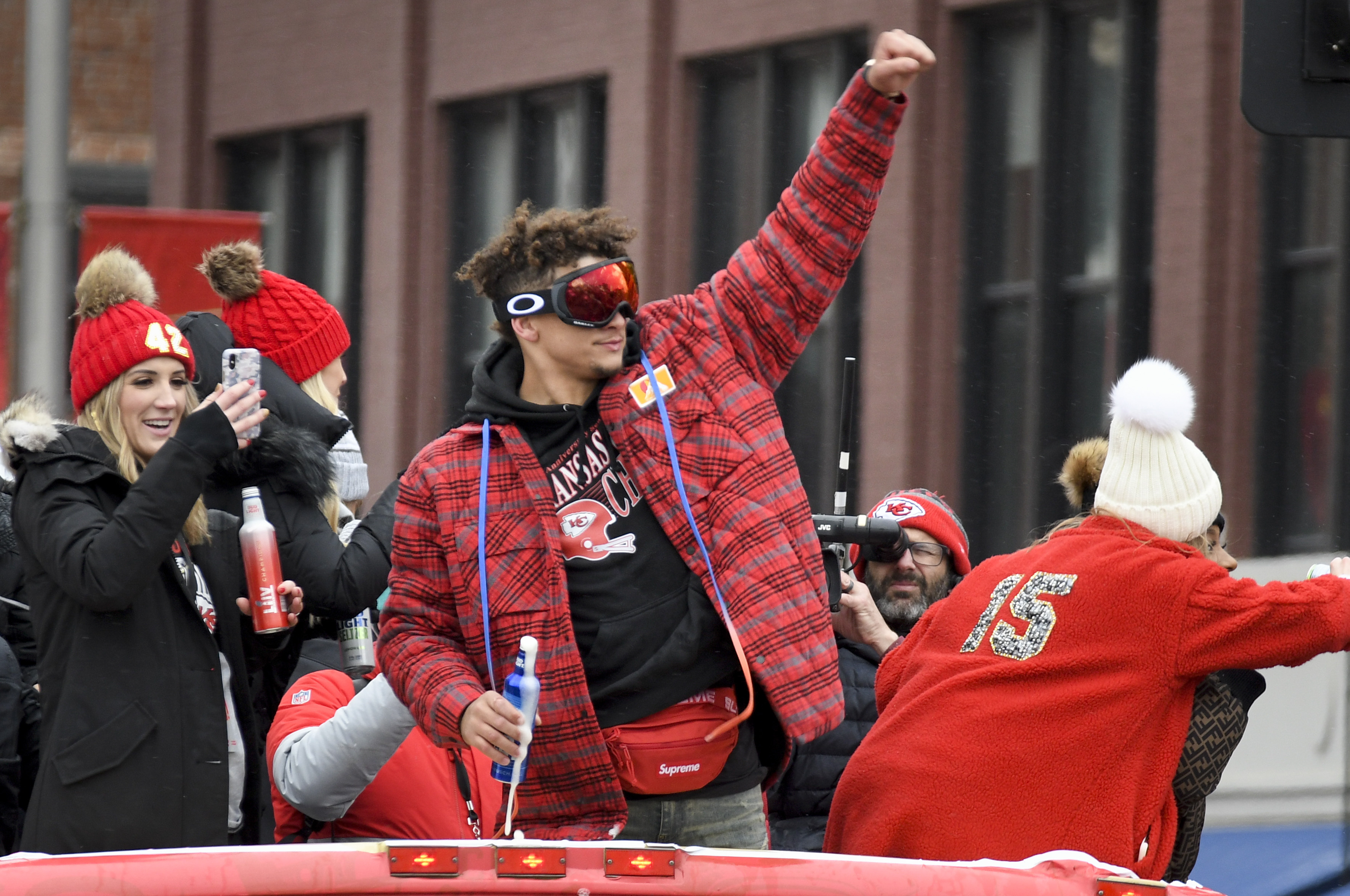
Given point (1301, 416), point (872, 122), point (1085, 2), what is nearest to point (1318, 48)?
point (872, 122)

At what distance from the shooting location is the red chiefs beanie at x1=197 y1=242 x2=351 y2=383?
5.41 metres

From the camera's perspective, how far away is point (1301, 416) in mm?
9492

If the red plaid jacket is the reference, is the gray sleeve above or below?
below

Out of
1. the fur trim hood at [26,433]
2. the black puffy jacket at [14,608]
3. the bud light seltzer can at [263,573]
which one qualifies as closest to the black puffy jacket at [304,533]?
the bud light seltzer can at [263,573]

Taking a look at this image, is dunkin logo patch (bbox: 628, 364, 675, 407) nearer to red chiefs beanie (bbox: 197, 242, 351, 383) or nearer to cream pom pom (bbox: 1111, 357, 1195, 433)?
cream pom pom (bbox: 1111, 357, 1195, 433)

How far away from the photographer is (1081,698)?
383 cm

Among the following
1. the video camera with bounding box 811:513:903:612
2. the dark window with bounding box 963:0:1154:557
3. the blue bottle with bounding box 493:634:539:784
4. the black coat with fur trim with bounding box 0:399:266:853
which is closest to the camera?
the blue bottle with bounding box 493:634:539:784

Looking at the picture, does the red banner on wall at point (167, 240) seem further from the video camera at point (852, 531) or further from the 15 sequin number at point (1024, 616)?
the 15 sequin number at point (1024, 616)

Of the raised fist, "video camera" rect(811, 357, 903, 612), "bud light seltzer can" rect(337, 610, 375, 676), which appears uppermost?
the raised fist

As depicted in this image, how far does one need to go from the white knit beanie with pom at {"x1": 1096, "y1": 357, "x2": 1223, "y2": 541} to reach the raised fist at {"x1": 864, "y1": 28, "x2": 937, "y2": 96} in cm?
90

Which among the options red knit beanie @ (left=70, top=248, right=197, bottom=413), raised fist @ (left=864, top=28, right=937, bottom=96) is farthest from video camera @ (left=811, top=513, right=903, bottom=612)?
red knit beanie @ (left=70, top=248, right=197, bottom=413)

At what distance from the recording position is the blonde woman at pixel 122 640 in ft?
13.6

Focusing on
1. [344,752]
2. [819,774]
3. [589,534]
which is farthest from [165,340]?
[819,774]

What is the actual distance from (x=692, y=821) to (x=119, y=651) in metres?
1.40
